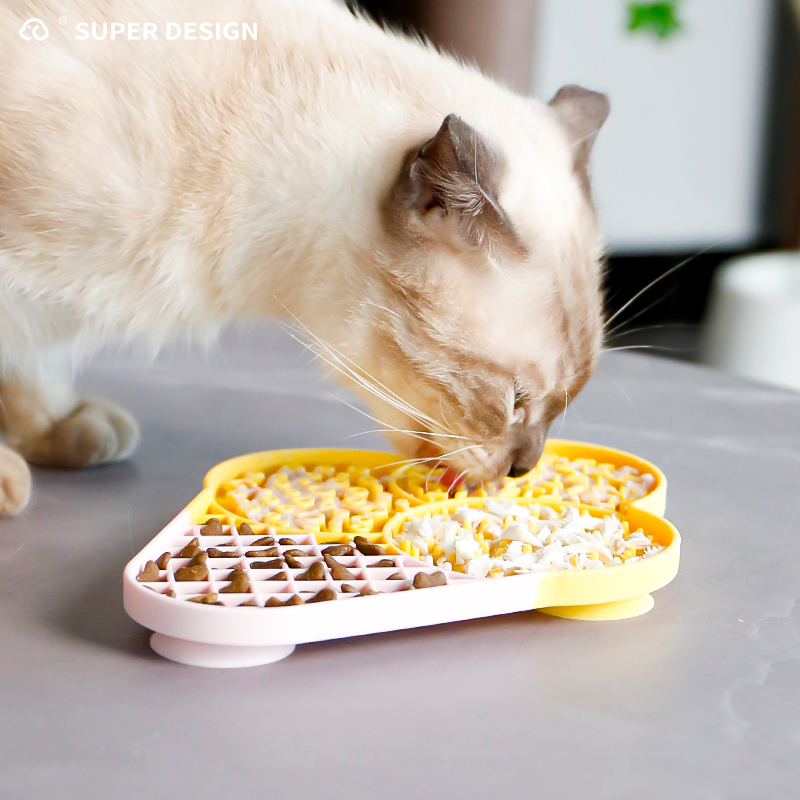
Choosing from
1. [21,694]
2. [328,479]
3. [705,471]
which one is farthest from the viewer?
[705,471]

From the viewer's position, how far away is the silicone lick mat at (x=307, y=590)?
2.36ft

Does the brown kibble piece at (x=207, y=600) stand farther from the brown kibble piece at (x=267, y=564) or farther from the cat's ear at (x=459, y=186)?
the cat's ear at (x=459, y=186)

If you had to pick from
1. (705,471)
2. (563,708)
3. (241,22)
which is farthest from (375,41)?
(563,708)

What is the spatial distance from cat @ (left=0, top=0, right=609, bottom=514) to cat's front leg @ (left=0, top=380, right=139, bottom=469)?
0.46ft

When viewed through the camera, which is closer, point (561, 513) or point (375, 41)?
point (561, 513)

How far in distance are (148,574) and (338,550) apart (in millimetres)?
174

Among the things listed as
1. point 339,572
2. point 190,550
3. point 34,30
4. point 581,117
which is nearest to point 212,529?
point 190,550

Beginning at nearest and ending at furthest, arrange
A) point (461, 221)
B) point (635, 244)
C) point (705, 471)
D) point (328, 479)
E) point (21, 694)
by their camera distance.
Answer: point (21, 694), point (461, 221), point (328, 479), point (705, 471), point (635, 244)

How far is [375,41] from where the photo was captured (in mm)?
1146

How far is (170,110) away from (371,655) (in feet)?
2.00

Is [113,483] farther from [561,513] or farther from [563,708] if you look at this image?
[563,708]

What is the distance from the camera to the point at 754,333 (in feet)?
8.38

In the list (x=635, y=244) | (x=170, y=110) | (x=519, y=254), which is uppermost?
(x=170, y=110)

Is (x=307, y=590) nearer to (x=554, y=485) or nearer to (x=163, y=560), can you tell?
(x=163, y=560)
